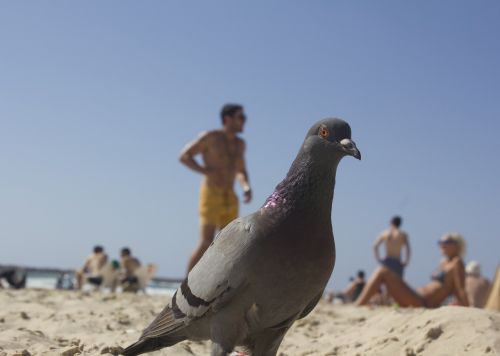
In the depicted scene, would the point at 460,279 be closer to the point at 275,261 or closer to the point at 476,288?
the point at 476,288

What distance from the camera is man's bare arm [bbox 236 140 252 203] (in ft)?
18.6

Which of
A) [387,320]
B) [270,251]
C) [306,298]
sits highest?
[270,251]

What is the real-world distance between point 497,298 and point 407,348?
2057 mm

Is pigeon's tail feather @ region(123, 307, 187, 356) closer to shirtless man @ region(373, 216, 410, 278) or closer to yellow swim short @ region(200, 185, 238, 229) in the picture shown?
yellow swim short @ region(200, 185, 238, 229)

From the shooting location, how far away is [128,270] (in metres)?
11.7

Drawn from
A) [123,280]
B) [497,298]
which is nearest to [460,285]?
[497,298]

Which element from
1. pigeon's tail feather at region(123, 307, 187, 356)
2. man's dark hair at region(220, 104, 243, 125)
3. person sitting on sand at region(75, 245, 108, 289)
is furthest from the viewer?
person sitting on sand at region(75, 245, 108, 289)

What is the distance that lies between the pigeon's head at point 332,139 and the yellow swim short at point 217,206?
341 cm

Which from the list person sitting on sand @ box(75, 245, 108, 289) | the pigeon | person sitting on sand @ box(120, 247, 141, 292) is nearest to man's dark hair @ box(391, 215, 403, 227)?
person sitting on sand @ box(120, 247, 141, 292)

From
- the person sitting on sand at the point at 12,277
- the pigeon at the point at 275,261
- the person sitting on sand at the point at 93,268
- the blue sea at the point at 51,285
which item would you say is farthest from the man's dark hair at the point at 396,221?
the pigeon at the point at 275,261

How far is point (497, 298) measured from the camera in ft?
17.4

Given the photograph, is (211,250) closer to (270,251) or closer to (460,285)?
(270,251)

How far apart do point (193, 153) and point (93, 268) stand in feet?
24.0

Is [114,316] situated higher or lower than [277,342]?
lower
